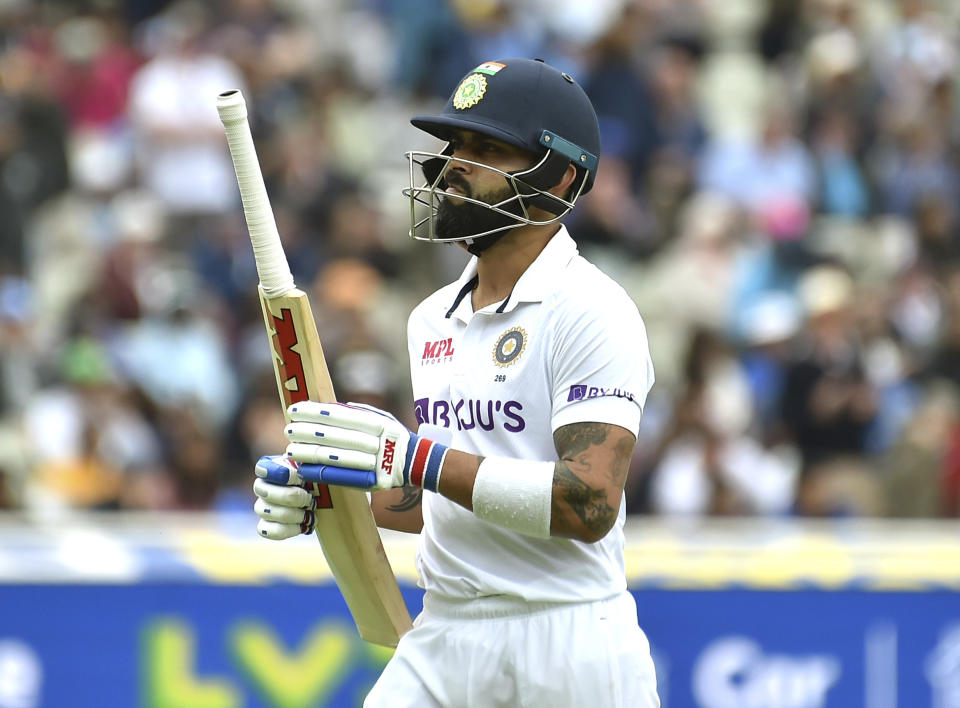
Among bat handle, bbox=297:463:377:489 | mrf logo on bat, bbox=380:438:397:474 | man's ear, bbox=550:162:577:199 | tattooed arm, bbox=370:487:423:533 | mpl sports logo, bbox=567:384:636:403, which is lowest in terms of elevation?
tattooed arm, bbox=370:487:423:533

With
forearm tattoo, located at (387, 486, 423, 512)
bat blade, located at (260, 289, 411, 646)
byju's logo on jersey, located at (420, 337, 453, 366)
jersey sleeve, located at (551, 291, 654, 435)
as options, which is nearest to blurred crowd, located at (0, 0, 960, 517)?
forearm tattoo, located at (387, 486, 423, 512)

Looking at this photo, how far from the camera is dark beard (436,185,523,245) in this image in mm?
3943

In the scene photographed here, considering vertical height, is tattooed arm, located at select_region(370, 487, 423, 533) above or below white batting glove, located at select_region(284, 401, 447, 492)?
below

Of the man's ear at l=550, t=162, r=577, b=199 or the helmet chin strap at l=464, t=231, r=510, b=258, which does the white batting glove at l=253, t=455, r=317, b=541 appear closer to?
the helmet chin strap at l=464, t=231, r=510, b=258

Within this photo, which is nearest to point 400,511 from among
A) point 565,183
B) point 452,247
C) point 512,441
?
point 512,441

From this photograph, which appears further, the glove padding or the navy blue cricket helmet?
the navy blue cricket helmet

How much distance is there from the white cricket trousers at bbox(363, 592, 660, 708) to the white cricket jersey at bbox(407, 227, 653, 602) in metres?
0.05

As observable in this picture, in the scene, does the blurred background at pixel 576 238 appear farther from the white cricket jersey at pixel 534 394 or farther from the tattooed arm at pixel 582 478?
the tattooed arm at pixel 582 478

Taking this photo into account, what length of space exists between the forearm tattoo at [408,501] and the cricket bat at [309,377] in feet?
0.57

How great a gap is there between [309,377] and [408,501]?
562mm

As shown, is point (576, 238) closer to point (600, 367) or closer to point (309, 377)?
point (309, 377)

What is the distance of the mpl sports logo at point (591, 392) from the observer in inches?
144

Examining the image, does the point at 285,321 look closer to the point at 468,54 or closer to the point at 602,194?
the point at 602,194

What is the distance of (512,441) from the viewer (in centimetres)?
383
